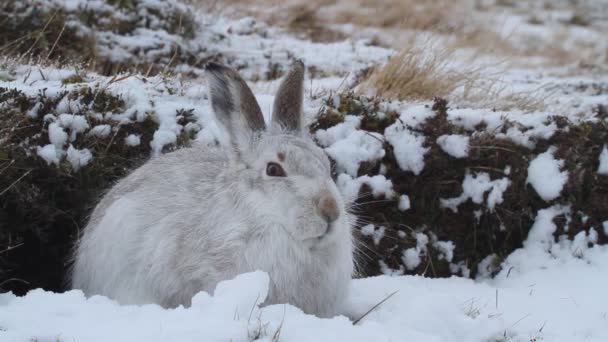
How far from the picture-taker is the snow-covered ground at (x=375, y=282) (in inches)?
117

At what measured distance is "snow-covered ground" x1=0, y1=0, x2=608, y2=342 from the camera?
9.73 ft

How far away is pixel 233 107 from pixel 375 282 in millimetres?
1529

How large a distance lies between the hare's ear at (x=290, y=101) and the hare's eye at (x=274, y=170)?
0.48 metres

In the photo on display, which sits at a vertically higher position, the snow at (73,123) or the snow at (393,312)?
the snow at (73,123)

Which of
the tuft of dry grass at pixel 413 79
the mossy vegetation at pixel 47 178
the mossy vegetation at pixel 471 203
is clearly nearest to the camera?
the mossy vegetation at pixel 47 178

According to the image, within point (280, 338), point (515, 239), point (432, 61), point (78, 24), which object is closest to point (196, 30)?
point (78, 24)

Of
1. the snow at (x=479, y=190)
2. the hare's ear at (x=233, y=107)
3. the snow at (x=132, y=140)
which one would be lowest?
the snow at (x=479, y=190)

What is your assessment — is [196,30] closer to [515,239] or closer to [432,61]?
[432,61]

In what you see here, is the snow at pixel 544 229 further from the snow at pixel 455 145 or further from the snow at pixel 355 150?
the snow at pixel 355 150

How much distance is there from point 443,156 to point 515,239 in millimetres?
901

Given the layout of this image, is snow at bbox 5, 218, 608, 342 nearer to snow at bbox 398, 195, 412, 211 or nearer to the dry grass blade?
the dry grass blade

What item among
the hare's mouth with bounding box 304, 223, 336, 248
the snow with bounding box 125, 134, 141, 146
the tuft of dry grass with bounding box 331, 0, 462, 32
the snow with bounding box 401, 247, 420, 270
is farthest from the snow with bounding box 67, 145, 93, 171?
the tuft of dry grass with bounding box 331, 0, 462, 32

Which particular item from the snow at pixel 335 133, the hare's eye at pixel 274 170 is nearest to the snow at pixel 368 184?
the snow at pixel 335 133

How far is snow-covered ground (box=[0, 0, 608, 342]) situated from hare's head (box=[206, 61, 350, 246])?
0.43 metres
